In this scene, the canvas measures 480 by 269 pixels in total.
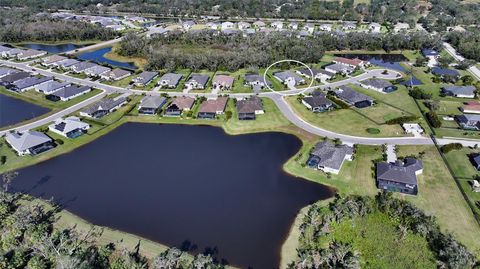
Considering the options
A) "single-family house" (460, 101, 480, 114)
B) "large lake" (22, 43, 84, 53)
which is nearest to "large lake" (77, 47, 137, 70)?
"large lake" (22, 43, 84, 53)

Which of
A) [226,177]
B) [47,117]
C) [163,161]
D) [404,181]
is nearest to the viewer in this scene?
[404,181]

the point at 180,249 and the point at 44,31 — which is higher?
the point at 44,31

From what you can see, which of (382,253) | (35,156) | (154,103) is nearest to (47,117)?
(35,156)

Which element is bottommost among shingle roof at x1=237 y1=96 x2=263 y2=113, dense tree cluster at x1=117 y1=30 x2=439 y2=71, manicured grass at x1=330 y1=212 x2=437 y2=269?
manicured grass at x1=330 y1=212 x2=437 y2=269

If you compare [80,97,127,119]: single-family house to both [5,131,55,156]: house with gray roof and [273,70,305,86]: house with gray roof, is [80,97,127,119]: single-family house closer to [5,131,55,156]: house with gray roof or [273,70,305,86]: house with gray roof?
[5,131,55,156]: house with gray roof

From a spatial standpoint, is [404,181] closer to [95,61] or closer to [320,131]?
[320,131]

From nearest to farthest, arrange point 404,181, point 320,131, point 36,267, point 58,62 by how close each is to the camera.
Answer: point 36,267 → point 404,181 → point 320,131 → point 58,62
